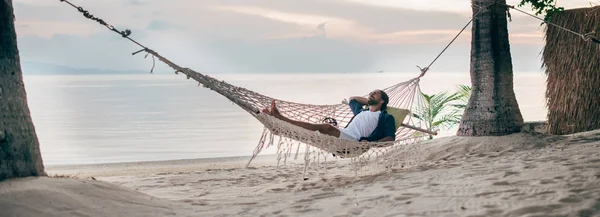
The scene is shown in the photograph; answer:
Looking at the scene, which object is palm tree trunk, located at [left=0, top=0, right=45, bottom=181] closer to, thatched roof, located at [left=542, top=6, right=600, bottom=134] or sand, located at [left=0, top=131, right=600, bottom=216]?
sand, located at [left=0, top=131, right=600, bottom=216]

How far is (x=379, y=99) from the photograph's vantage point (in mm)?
5113

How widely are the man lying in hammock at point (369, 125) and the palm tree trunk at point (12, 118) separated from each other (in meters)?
1.63

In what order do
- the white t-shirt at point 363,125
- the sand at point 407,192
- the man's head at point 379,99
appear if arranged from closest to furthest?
the sand at point 407,192
the white t-shirt at point 363,125
the man's head at point 379,99

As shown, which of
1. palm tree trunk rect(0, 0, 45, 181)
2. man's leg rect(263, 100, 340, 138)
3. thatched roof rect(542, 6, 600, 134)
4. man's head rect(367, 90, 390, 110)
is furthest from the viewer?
thatched roof rect(542, 6, 600, 134)

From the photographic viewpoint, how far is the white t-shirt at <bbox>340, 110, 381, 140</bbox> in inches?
196

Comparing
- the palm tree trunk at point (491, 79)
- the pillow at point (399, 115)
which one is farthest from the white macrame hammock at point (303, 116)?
the palm tree trunk at point (491, 79)

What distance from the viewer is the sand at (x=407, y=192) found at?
3.09 m

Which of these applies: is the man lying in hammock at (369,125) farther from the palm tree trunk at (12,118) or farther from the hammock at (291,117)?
the palm tree trunk at (12,118)

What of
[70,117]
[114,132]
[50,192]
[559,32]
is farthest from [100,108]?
[50,192]

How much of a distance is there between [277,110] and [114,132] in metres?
10.5

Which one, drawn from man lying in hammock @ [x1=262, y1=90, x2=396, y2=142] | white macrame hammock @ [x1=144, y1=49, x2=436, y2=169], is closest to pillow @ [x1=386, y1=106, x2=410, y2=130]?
white macrame hammock @ [x1=144, y1=49, x2=436, y2=169]

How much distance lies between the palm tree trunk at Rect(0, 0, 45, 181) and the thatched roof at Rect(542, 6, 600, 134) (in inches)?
181

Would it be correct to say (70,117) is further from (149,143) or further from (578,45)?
(578,45)

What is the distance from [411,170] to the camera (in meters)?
4.48
